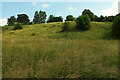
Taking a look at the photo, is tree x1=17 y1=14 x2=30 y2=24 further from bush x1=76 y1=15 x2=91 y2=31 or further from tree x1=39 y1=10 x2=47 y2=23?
bush x1=76 y1=15 x2=91 y2=31

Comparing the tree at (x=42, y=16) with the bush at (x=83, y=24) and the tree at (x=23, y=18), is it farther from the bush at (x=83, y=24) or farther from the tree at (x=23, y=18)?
the bush at (x=83, y=24)

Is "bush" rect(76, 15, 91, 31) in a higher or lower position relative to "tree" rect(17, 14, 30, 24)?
lower

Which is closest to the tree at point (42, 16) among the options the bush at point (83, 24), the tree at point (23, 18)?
the tree at point (23, 18)

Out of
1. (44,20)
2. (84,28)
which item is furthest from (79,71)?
(44,20)

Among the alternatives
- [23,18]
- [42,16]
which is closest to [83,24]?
[42,16]

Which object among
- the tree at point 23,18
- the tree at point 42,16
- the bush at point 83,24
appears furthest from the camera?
the tree at point 42,16

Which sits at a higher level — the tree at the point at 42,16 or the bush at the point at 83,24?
the tree at the point at 42,16

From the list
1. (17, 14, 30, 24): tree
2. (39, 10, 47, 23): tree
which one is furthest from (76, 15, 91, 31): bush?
(17, 14, 30, 24): tree

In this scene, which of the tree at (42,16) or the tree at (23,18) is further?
the tree at (42,16)

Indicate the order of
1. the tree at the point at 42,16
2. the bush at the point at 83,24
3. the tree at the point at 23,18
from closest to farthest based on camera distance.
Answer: the bush at the point at 83,24
the tree at the point at 23,18
the tree at the point at 42,16

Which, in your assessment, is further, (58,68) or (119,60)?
(119,60)

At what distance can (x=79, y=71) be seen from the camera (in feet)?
9.00

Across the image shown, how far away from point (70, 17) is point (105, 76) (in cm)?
5981

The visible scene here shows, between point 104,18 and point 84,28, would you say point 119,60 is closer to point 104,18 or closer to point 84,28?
point 84,28
